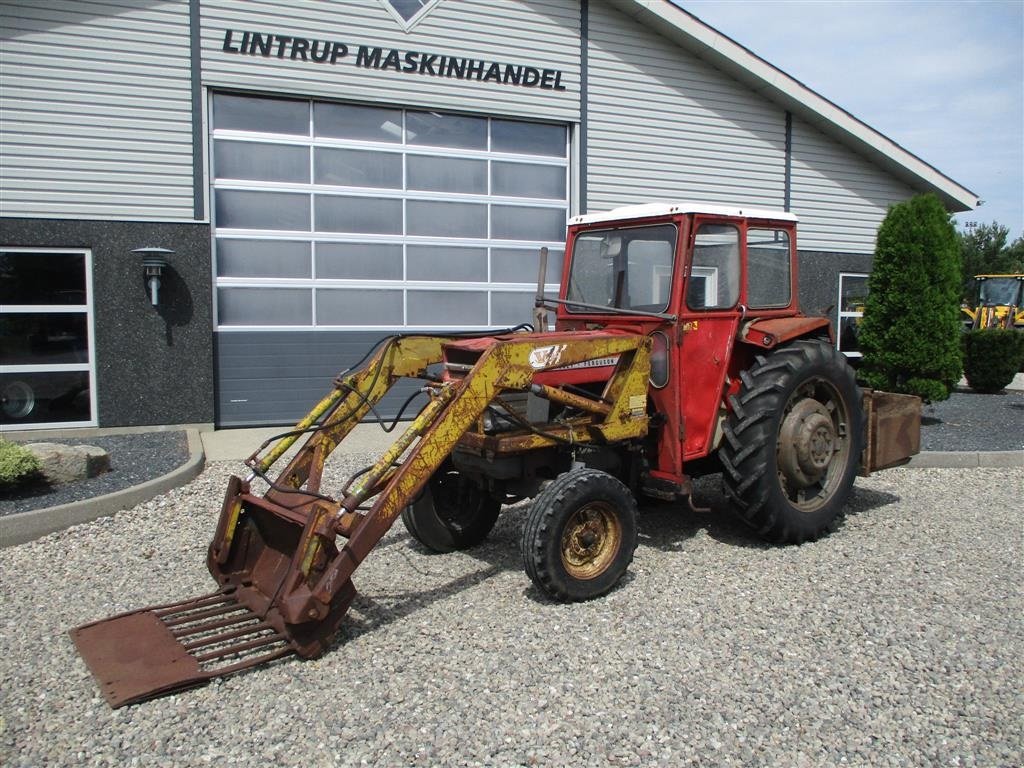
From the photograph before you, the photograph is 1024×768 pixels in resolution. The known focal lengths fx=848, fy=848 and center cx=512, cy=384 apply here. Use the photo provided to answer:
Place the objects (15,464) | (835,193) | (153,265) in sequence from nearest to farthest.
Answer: (15,464) < (153,265) < (835,193)

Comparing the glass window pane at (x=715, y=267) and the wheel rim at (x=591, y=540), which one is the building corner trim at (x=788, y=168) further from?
the wheel rim at (x=591, y=540)

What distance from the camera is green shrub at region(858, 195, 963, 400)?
10329mm

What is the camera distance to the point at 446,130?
11062mm

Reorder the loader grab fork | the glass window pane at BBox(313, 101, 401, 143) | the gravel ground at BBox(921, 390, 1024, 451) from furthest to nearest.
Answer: the glass window pane at BBox(313, 101, 401, 143), the gravel ground at BBox(921, 390, 1024, 451), the loader grab fork

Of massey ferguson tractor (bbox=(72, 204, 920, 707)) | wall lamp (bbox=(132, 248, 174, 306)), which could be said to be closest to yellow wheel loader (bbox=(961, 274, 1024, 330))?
massey ferguson tractor (bbox=(72, 204, 920, 707))

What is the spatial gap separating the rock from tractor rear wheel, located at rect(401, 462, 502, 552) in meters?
3.26

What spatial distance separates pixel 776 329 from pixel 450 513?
8.21ft

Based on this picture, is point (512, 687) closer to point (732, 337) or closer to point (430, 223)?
point (732, 337)

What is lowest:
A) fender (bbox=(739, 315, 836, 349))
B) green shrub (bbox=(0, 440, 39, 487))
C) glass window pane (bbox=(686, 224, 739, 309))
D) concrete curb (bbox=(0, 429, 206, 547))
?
concrete curb (bbox=(0, 429, 206, 547))

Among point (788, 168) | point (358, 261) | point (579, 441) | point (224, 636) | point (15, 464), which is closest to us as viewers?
point (224, 636)

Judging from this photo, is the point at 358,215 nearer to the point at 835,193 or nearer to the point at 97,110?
the point at 97,110

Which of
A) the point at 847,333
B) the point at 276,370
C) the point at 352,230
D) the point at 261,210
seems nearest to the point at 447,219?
the point at 352,230

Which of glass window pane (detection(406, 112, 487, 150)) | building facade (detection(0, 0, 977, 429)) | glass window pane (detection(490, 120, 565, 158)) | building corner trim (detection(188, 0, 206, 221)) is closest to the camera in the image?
building facade (detection(0, 0, 977, 429))

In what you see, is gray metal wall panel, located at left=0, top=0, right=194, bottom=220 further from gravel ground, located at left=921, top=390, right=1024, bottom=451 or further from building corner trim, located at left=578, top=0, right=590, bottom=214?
gravel ground, located at left=921, top=390, right=1024, bottom=451
